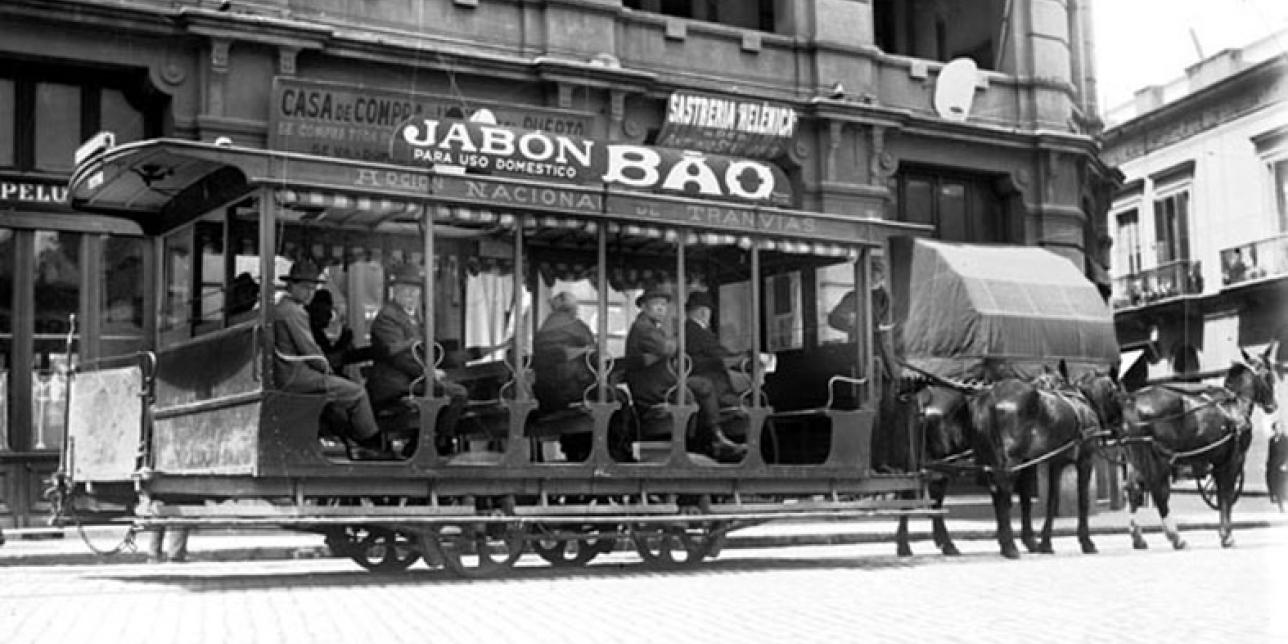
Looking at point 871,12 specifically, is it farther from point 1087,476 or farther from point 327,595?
point 327,595

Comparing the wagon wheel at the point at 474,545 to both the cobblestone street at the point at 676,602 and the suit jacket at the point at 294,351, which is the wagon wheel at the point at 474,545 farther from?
the suit jacket at the point at 294,351

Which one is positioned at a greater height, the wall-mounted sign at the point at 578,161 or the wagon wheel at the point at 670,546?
the wall-mounted sign at the point at 578,161

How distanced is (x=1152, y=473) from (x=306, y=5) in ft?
37.5

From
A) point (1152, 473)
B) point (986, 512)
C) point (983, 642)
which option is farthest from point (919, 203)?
point (983, 642)

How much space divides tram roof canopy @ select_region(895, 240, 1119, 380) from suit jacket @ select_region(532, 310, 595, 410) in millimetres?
6709

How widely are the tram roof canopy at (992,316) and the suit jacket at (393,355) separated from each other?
8.21 m

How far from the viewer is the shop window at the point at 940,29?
24562mm

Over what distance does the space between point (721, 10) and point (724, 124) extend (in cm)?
322

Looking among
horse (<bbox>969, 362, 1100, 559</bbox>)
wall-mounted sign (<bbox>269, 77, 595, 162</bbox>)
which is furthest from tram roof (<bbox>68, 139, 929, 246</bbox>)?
horse (<bbox>969, 362, 1100, 559</bbox>)

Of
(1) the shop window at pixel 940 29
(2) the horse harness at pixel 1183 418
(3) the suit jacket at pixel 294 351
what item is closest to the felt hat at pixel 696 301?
(3) the suit jacket at pixel 294 351

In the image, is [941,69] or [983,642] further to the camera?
[941,69]

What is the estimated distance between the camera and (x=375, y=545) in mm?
12289

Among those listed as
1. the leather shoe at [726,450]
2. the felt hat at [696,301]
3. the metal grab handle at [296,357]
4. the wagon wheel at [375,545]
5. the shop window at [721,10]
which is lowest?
the wagon wheel at [375,545]

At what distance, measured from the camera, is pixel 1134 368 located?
105 feet
